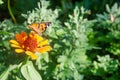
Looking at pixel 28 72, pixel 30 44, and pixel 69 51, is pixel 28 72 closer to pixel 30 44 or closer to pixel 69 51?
pixel 30 44

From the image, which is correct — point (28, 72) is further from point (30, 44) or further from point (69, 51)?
point (69, 51)

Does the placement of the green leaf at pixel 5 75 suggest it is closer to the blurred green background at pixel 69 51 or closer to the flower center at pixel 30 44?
the blurred green background at pixel 69 51

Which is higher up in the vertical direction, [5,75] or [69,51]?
[69,51]

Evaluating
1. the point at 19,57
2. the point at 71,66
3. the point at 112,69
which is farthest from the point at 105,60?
the point at 19,57

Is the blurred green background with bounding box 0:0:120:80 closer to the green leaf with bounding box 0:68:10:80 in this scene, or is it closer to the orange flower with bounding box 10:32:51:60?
the green leaf with bounding box 0:68:10:80

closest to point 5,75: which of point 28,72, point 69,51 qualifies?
point 28,72

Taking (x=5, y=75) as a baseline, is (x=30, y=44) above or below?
above

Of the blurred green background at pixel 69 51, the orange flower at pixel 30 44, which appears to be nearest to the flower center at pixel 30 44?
the orange flower at pixel 30 44

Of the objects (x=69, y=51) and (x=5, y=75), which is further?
(x=69, y=51)
